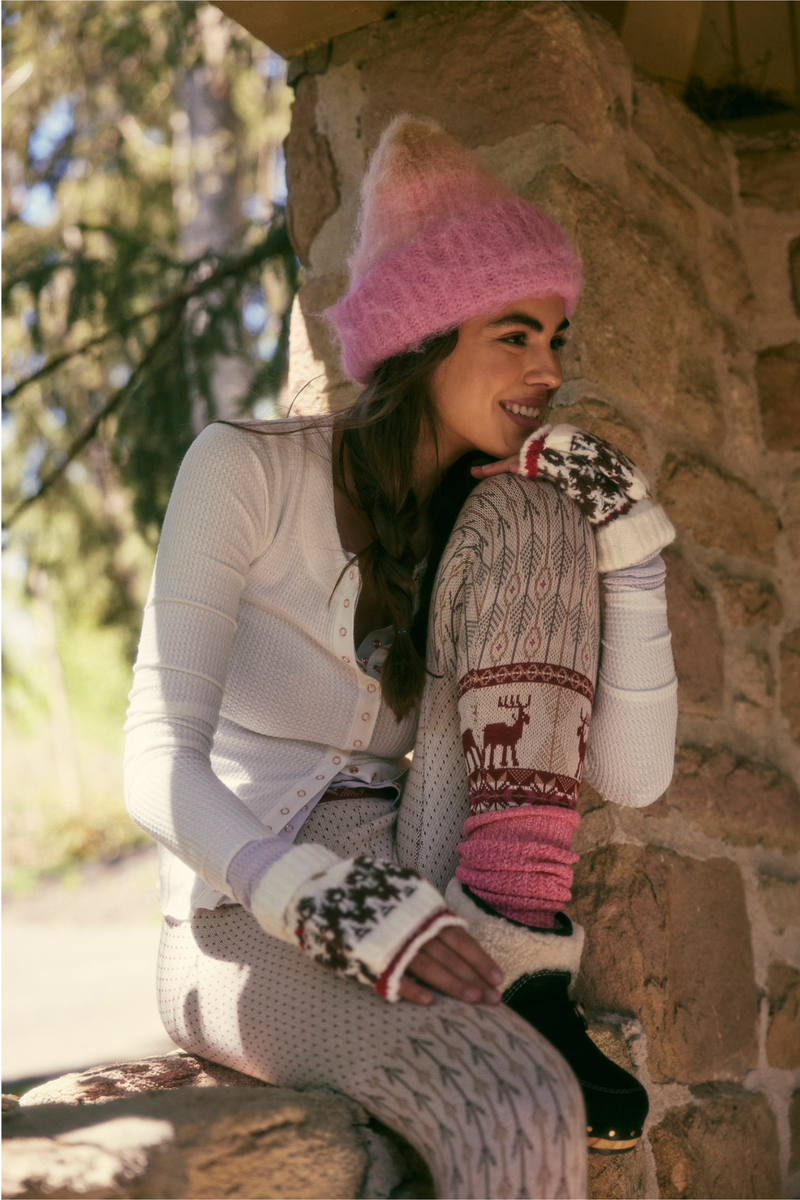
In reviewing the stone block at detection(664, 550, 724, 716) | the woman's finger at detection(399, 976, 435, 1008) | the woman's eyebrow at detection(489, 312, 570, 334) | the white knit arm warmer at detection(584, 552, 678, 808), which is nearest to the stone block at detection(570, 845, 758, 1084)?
the white knit arm warmer at detection(584, 552, 678, 808)

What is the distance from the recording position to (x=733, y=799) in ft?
6.95

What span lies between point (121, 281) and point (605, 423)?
219 centimetres

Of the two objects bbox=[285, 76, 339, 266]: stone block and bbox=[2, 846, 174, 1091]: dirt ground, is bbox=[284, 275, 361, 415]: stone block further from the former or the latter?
bbox=[2, 846, 174, 1091]: dirt ground

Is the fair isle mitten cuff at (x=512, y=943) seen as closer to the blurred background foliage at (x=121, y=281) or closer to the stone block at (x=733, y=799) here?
the stone block at (x=733, y=799)

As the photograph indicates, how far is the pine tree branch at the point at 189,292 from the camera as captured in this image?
3355 millimetres

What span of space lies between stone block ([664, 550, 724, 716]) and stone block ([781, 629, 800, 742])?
0.22 meters

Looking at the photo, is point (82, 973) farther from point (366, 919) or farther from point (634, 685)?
point (366, 919)

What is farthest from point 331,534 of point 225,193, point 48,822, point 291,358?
point 48,822

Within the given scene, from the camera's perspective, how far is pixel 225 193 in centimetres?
639

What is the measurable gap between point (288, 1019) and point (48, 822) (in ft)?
35.1

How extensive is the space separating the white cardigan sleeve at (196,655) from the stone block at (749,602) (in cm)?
107

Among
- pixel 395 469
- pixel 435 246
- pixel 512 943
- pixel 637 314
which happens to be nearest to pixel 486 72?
pixel 637 314

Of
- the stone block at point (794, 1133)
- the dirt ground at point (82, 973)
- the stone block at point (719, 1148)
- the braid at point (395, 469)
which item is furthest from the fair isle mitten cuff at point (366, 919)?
the dirt ground at point (82, 973)

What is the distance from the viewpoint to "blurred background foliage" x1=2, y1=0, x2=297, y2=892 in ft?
11.6
